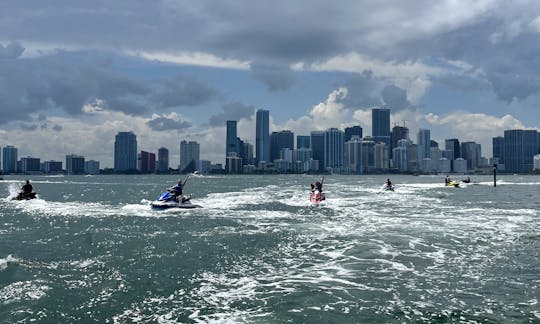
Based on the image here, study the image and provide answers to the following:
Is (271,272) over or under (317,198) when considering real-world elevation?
under

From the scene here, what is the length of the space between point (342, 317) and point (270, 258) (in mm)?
9381

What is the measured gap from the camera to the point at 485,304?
16.0 metres

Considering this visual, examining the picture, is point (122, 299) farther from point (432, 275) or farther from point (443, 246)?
point (443, 246)

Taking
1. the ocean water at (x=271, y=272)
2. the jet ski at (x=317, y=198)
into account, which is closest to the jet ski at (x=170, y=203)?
the ocean water at (x=271, y=272)

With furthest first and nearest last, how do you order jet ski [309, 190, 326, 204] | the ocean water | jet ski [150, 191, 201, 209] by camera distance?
1. jet ski [309, 190, 326, 204]
2. jet ski [150, 191, 201, 209]
3. the ocean water

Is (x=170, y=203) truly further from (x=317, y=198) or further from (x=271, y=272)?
(x=271, y=272)

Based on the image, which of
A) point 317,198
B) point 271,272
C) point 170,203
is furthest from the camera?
point 317,198

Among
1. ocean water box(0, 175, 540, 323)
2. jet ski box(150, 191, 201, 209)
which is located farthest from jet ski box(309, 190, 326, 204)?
ocean water box(0, 175, 540, 323)

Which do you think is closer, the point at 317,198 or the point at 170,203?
the point at 170,203

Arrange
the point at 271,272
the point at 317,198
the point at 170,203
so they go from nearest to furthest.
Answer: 1. the point at 271,272
2. the point at 170,203
3. the point at 317,198

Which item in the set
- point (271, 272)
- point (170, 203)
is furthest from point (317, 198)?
point (271, 272)

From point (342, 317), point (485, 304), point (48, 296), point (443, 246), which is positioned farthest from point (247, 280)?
point (443, 246)

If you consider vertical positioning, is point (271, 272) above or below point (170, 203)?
below

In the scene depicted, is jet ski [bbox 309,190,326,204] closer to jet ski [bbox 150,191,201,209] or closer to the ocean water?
jet ski [bbox 150,191,201,209]
